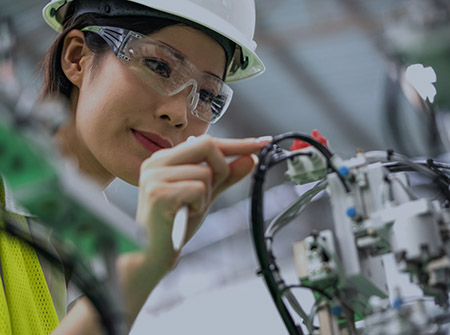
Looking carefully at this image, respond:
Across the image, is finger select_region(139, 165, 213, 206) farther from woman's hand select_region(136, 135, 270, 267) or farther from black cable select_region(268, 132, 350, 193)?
black cable select_region(268, 132, 350, 193)

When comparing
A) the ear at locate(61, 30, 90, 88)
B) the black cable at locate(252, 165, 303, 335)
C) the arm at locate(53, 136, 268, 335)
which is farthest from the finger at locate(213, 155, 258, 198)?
the ear at locate(61, 30, 90, 88)

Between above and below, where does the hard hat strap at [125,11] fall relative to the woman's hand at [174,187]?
above

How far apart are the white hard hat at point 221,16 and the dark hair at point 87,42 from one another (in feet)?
0.13

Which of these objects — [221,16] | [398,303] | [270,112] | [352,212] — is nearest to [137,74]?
[221,16]

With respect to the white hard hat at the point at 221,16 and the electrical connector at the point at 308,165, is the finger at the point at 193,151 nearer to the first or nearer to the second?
the electrical connector at the point at 308,165

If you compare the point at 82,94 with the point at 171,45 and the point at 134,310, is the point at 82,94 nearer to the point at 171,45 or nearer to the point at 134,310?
the point at 171,45

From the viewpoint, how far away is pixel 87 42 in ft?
5.79

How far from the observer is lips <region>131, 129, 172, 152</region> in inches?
64.0

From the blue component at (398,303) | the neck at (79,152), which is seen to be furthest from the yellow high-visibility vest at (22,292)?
the blue component at (398,303)

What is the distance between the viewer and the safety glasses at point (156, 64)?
5.39 ft

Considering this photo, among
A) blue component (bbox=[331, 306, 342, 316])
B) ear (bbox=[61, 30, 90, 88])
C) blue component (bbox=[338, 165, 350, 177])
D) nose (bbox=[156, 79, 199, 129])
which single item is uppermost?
ear (bbox=[61, 30, 90, 88])

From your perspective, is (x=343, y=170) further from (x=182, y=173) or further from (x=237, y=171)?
(x=182, y=173)

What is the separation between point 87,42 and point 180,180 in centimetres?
84

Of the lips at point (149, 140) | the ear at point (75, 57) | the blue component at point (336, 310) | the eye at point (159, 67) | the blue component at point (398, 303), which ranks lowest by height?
the blue component at point (336, 310)
